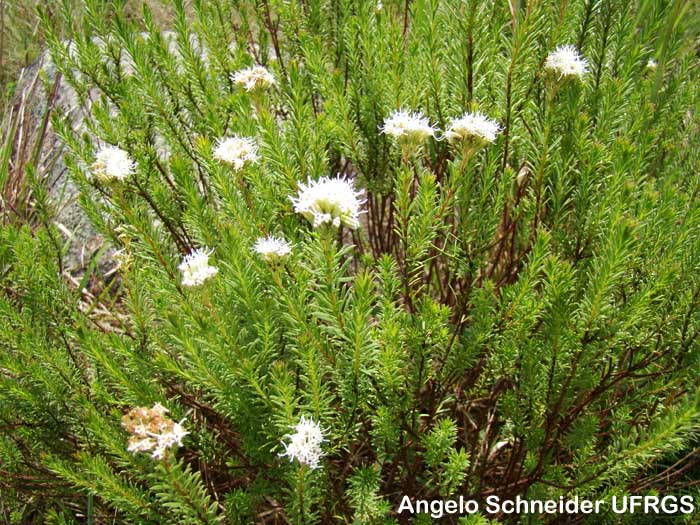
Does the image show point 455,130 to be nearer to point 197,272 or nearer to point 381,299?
point 381,299

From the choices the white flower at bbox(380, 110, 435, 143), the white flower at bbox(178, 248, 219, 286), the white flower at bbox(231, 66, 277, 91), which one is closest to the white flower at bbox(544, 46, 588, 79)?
the white flower at bbox(380, 110, 435, 143)

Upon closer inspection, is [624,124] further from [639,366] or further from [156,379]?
[156,379]

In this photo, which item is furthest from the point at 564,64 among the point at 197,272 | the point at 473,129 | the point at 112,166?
the point at 112,166

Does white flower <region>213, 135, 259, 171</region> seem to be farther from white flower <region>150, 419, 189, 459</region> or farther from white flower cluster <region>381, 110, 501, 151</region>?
white flower <region>150, 419, 189, 459</region>

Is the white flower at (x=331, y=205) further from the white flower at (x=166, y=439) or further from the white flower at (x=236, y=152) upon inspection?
the white flower at (x=166, y=439)

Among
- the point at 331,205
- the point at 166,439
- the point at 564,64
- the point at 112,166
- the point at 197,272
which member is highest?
the point at 564,64

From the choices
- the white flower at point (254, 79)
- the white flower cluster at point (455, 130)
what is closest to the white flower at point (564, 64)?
the white flower cluster at point (455, 130)
